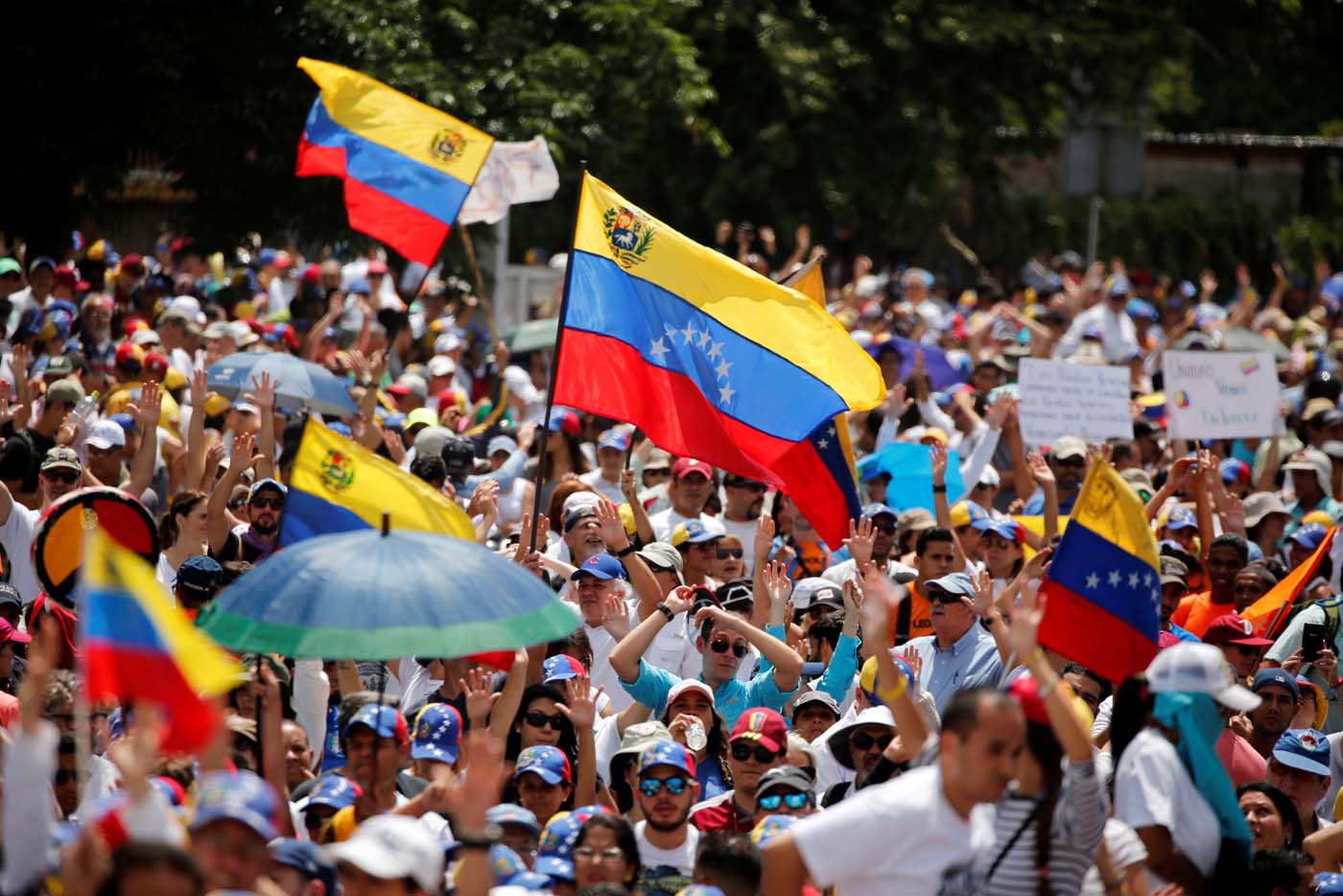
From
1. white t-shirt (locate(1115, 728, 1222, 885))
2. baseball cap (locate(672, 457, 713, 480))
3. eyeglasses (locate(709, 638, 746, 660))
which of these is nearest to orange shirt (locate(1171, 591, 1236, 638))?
baseball cap (locate(672, 457, 713, 480))

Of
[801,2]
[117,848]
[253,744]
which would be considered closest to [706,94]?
[801,2]

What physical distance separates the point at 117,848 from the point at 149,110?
40.2ft

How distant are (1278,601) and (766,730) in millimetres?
3987

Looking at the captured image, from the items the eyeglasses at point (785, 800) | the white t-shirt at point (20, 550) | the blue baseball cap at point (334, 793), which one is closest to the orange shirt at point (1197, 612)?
the eyeglasses at point (785, 800)

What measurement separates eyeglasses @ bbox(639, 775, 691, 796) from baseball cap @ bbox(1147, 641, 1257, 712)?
1620 millimetres

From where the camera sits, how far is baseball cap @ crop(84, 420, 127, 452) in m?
10.4

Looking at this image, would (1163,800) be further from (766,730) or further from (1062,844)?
(766,730)

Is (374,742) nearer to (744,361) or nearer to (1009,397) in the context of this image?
(744,361)

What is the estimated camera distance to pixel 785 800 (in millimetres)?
6664

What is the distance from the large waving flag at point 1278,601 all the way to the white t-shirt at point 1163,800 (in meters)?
4.26

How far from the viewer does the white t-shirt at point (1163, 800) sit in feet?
18.8

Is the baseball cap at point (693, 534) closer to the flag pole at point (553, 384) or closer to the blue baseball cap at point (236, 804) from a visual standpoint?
the flag pole at point (553, 384)

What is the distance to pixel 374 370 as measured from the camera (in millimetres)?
12383

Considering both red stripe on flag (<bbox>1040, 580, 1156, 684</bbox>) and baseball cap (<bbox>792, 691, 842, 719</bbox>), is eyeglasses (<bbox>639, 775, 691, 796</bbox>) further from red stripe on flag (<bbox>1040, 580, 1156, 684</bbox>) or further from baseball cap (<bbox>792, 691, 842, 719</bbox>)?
baseball cap (<bbox>792, 691, 842, 719</bbox>)
